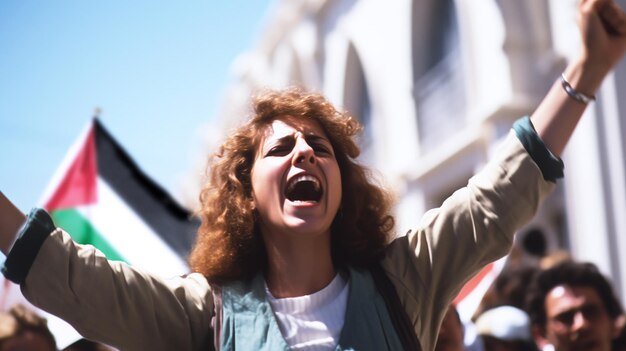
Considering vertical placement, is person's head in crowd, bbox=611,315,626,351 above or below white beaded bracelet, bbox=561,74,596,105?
below

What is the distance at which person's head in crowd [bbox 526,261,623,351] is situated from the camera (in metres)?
4.29

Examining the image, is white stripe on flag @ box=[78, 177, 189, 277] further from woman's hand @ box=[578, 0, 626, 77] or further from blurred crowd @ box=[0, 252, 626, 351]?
woman's hand @ box=[578, 0, 626, 77]

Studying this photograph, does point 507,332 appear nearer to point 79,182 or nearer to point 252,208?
point 252,208

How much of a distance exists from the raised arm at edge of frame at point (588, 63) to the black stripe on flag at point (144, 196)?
12.1 ft

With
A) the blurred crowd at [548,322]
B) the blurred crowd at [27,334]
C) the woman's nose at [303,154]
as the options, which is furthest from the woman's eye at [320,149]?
the blurred crowd at [27,334]

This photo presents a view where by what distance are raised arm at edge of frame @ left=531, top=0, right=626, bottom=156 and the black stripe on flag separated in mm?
3700

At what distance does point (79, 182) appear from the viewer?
619 centimetres

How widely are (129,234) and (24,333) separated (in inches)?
72.0

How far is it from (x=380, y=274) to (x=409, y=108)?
1142 centimetres

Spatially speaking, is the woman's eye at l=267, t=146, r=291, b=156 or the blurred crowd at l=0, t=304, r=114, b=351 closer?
the woman's eye at l=267, t=146, r=291, b=156

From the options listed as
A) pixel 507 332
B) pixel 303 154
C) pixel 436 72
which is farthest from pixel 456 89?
pixel 303 154

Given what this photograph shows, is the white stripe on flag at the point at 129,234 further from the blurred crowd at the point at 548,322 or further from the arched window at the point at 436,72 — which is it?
the arched window at the point at 436,72

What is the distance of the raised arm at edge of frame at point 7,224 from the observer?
214 cm

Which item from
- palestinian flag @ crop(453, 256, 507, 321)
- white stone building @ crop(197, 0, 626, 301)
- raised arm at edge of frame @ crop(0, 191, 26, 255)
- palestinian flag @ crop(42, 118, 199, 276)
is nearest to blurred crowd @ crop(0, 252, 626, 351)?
palestinian flag @ crop(453, 256, 507, 321)
